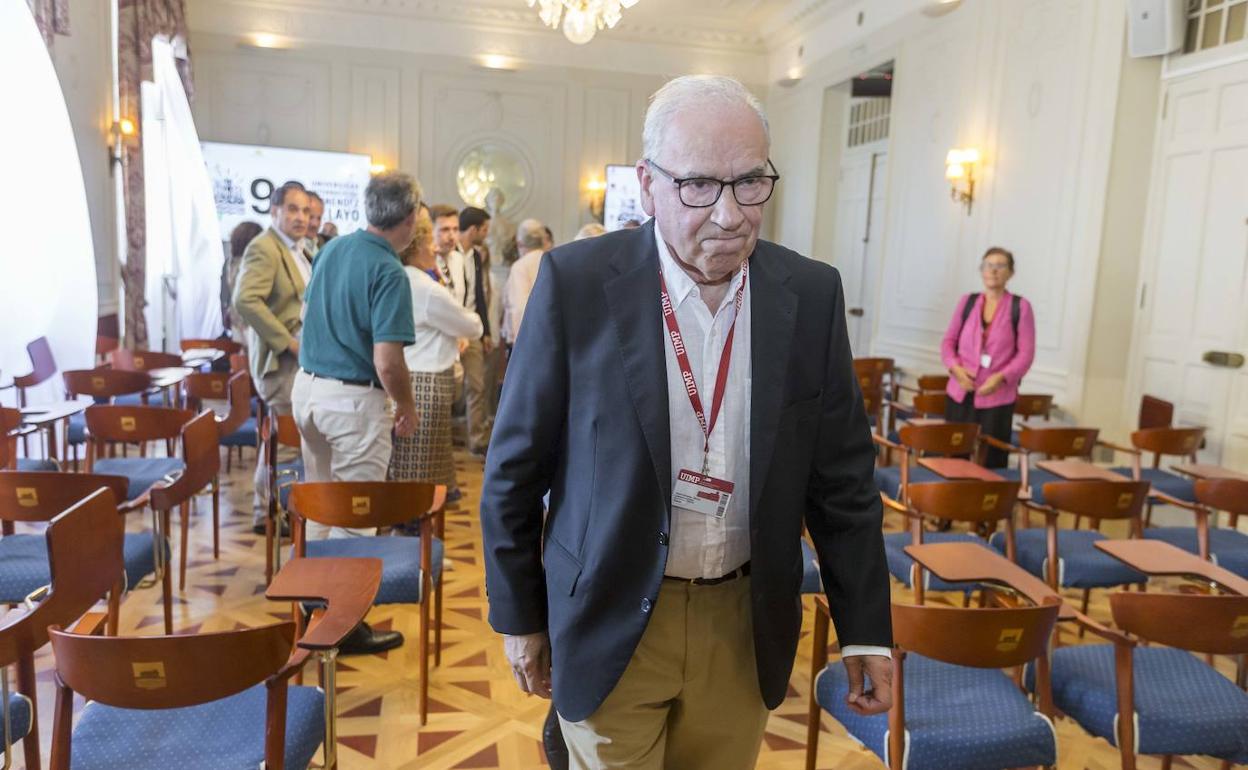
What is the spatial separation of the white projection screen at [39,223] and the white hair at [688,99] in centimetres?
480

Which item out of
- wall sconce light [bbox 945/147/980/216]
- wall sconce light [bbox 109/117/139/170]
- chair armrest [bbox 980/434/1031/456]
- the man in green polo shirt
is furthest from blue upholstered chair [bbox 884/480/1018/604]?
wall sconce light [bbox 109/117/139/170]

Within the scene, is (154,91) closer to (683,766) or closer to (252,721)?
(252,721)

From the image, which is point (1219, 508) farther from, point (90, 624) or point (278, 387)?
point (278, 387)

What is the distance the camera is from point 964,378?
5059mm

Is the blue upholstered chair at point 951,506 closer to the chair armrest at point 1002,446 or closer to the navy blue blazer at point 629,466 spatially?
the chair armrest at point 1002,446

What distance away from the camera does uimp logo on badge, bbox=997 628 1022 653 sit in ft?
6.23

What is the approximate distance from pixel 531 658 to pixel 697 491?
406mm

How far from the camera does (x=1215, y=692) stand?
7.27 ft

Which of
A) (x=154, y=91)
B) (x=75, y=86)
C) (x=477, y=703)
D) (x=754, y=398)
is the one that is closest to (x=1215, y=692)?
(x=754, y=398)

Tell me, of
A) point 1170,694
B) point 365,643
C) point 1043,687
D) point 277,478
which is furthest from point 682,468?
point 277,478

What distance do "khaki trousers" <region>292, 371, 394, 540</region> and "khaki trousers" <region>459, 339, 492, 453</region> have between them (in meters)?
2.82

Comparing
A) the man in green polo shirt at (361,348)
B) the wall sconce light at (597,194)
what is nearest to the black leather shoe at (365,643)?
the man in green polo shirt at (361,348)

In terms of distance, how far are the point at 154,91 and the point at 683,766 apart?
7.97m

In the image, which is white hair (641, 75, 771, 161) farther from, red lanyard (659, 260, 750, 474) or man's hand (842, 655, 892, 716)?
man's hand (842, 655, 892, 716)
